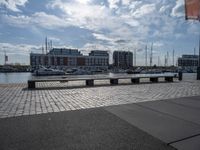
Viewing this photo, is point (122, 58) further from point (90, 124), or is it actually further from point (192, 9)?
point (90, 124)

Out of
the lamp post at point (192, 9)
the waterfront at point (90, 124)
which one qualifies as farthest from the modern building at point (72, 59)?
the waterfront at point (90, 124)

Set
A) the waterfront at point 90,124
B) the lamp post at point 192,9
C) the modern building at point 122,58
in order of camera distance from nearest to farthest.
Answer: the waterfront at point 90,124 → the lamp post at point 192,9 → the modern building at point 122,58

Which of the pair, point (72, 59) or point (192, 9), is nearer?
point (192, 9)

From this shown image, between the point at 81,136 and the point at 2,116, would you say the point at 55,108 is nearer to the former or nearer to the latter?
the point at 2,116

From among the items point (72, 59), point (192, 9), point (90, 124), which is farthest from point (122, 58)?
point (90, 124)

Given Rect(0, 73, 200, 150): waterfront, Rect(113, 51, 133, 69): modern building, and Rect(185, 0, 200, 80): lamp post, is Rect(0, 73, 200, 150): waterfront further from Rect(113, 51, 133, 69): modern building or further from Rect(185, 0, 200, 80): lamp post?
Rect(113, 51, 133, 69): modern building

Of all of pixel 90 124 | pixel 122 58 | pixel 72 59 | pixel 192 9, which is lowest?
pixel 90 124

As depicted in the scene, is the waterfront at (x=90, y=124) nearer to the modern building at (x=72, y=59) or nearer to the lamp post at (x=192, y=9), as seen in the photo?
the lamp post at (x=192, y=9)

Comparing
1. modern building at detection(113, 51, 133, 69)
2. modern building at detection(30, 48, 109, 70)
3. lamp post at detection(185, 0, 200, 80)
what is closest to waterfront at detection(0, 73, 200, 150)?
lamp post at detection(185, 0, 200, 80)

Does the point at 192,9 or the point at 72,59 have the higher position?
the point at 72,59

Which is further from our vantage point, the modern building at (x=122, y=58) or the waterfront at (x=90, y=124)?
the modern building at (x=122, y=58)

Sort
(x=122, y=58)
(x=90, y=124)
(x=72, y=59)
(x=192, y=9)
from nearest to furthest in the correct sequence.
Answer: (x=90, y=124) < (x=192, y=9) < (x=72, y=59) < (x=122, y=58)

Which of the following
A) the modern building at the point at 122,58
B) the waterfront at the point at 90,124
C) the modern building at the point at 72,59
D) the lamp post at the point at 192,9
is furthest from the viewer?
the modern building at the point at 122,58

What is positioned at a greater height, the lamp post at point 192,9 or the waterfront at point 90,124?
the lamp post at point 192,9
